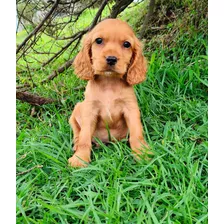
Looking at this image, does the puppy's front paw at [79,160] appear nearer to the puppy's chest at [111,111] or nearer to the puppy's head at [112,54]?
the puppy's chest at [111,111]

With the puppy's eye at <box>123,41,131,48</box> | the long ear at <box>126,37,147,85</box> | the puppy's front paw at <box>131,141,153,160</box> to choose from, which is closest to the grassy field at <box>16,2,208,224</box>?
the puppy's front paw at <box>131,141,153,160</box>

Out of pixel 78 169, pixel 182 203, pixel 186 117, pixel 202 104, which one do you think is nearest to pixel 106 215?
pixel 182 203

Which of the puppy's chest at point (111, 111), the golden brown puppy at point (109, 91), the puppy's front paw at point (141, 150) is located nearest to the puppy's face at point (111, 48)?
the golden brown puppy at point (109, 91)

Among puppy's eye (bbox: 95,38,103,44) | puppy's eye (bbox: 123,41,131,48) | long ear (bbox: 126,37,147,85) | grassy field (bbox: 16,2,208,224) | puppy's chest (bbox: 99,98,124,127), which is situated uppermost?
puppy's eye (bbox: 95,38,103,44)

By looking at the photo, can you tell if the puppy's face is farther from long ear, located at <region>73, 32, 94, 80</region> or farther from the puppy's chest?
the puppy's chest

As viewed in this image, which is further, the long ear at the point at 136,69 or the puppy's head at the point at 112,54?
the long ear at the point at 136,69

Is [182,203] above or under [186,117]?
under
